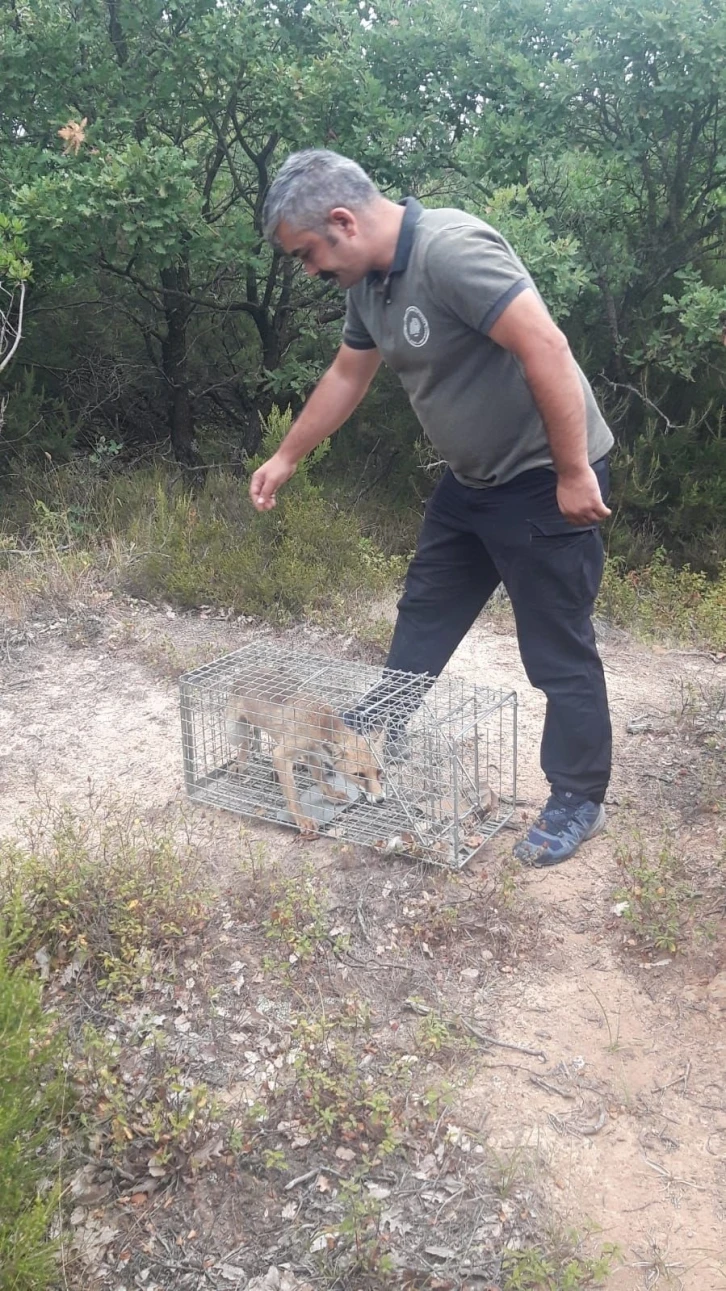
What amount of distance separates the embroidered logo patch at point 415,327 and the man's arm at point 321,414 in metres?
0.51

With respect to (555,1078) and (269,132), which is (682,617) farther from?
(269,132)

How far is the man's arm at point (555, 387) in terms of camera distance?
2453mm

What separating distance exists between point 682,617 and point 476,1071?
12.9 feet

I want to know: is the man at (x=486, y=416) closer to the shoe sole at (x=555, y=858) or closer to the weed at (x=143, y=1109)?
the shoe sole at (x=555, y=858)

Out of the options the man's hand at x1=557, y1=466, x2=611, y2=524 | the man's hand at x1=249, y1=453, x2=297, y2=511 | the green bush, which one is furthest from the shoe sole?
the green bush

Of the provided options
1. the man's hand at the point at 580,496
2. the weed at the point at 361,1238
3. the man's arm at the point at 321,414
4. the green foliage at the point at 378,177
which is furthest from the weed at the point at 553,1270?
the green foliage at the point at 378,177

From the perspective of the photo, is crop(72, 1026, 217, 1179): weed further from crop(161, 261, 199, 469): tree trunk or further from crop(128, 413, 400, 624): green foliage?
crop(161, 261, 199, 469): tree trunk

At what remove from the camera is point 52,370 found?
8.14 metres

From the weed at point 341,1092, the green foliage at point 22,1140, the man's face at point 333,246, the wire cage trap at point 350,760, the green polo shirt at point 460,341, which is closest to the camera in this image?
the green foliage at point 22,1140

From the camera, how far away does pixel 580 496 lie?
2.64 m

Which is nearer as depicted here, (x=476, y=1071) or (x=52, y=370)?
(x=476, y=1071)

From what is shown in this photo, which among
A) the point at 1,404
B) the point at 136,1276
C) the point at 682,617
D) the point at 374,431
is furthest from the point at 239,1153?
the point at 374,431

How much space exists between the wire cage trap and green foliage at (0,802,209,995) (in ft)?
1.59

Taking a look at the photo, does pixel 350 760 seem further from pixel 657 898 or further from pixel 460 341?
pixel 460 341
